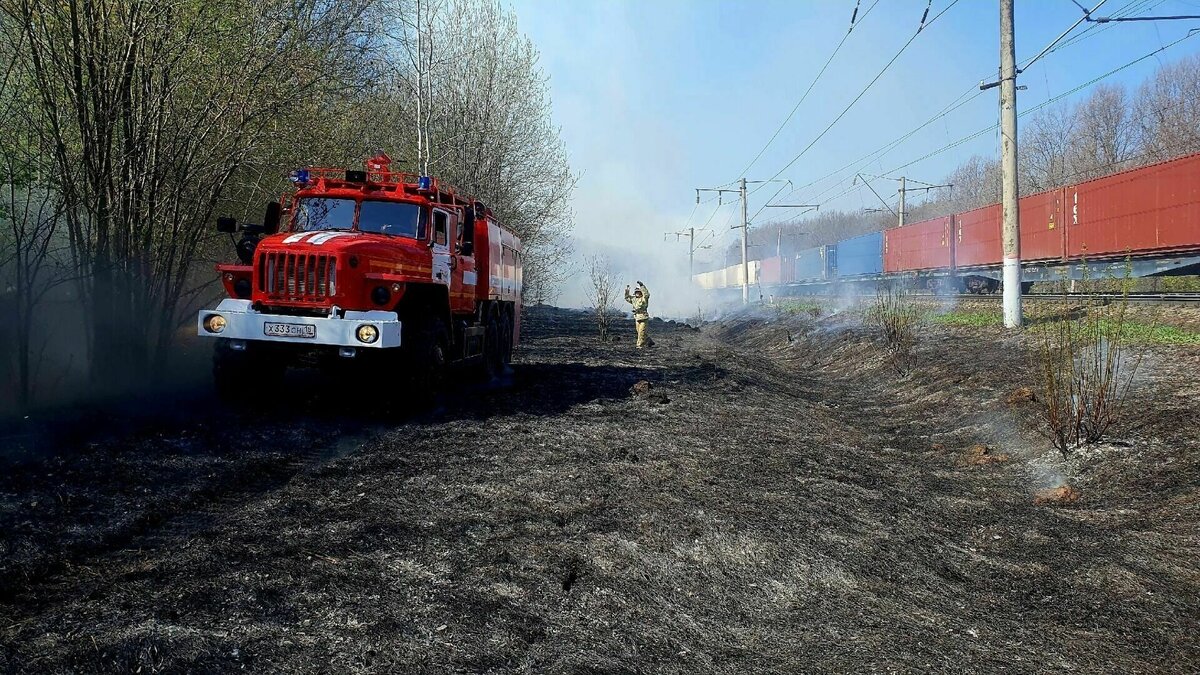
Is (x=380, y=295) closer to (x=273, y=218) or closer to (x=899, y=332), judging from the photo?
(x=273, y=218)

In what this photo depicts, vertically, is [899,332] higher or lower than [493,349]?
higher

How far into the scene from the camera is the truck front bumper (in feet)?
25.4

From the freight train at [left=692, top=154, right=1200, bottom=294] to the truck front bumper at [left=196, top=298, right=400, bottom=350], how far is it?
6688 mm

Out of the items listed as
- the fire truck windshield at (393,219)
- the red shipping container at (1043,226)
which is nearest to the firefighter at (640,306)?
the fire truck windshield at (393,219)

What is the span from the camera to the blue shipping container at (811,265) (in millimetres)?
45344

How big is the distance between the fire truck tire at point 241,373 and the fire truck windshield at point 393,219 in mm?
1840

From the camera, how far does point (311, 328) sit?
7.79 meters

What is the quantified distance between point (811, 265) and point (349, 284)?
42.4 metres

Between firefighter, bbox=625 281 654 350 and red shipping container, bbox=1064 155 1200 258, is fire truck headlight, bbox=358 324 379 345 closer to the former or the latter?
firefighter, bbox=625 281 654 350

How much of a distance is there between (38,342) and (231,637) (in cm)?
855

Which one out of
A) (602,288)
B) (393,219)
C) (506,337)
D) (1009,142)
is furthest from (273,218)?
(602,288)

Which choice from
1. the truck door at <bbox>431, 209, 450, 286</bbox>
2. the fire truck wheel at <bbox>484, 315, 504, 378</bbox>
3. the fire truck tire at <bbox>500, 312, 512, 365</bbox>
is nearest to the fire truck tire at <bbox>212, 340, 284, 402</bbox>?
the truck door at <bbox>431, 209, 450, 286</bbox>

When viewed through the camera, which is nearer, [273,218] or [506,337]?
[273,218]

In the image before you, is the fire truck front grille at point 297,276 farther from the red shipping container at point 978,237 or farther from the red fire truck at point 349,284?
the red shipping container at point 978,237
